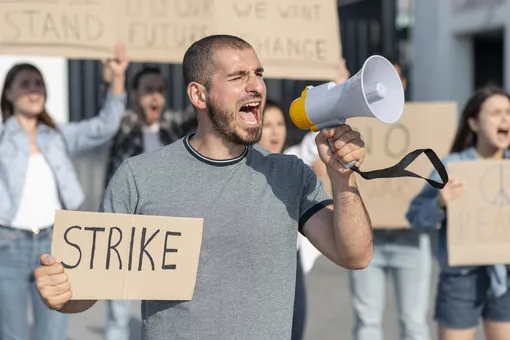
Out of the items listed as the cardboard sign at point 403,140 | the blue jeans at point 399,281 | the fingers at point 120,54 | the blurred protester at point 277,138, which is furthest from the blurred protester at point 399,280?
the fingers at point 120,54

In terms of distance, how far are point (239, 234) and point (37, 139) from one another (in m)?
2.32

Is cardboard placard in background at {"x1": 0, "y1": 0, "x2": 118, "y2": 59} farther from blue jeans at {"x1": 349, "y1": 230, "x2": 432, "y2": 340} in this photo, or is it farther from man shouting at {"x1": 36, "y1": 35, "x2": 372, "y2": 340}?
man shouting at {"x1": 36, "y1": 35, "x2": 372, "y2": 340}

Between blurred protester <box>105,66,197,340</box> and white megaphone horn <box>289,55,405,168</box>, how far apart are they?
301cm

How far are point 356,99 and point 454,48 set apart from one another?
10023 millimetres

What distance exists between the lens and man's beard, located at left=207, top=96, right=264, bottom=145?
110 inches

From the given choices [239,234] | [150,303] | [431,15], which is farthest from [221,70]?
[431,15]

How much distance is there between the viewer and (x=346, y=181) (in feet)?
8.51

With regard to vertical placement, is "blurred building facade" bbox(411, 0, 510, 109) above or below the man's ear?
above

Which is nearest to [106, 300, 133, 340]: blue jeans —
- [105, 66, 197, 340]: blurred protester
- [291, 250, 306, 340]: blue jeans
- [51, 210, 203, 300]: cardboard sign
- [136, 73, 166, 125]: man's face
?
[105, 66, 197, 340]: blurred protester

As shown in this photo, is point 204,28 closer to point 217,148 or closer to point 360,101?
point 217,148

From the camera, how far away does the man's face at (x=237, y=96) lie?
2.79m

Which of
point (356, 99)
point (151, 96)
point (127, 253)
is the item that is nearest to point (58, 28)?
point (151, 96)

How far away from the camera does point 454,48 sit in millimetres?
12078

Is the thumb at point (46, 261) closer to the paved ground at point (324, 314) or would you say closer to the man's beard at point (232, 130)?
the man's beard at point (232, 130)
